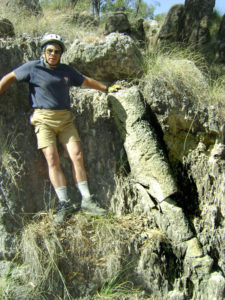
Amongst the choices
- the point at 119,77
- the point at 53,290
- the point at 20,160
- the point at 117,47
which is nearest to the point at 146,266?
the point at 53,290

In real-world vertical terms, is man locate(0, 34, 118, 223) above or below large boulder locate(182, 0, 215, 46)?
below

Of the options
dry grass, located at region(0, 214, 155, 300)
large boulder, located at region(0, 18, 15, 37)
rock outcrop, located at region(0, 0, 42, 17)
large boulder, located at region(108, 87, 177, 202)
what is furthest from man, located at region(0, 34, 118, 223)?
rock outcrop, located at region(0, 0, 42, 17)

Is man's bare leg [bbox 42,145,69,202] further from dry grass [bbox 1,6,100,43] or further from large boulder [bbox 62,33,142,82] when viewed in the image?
dry grass [bbox 1,6,100,43]

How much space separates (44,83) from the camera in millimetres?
4109

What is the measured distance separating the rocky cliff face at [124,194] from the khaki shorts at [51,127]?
15.4 inches

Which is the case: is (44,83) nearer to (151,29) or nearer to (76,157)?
(76,157)

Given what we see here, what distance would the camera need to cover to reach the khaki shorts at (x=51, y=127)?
4.13m

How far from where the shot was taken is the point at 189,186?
468 centimetres

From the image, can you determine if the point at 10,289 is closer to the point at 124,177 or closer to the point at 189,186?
the point at 124,177

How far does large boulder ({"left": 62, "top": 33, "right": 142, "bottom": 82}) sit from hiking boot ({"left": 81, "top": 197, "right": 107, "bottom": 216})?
2139mm

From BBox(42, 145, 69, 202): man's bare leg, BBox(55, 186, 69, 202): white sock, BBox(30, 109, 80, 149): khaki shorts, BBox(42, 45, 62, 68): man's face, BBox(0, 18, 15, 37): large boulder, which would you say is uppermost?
BBox(0, 18, 15, 37): large boulder

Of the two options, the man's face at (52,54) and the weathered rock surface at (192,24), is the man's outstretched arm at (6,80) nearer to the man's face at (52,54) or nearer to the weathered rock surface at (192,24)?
the man's face at (52,54)

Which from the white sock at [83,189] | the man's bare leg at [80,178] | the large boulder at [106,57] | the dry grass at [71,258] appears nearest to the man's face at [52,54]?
the large boulder at [106,57]

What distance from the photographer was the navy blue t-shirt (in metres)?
4.09
